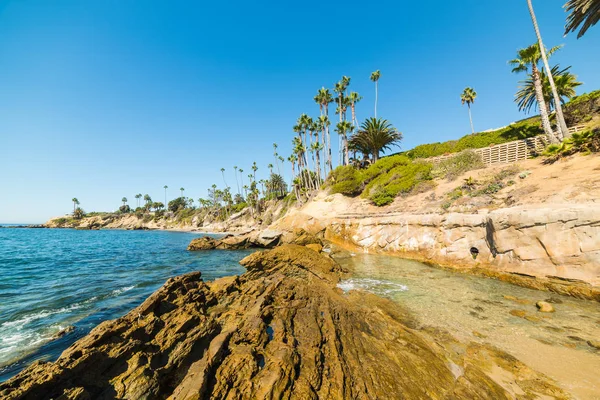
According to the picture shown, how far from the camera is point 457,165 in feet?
80.5

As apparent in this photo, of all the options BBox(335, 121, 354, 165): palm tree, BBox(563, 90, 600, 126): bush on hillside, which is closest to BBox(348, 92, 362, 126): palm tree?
BBox(335, 121, 354, 165): palm tree

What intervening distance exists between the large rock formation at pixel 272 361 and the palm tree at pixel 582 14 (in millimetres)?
27345

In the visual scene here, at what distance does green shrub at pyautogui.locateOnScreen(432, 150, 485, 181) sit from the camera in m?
23.4

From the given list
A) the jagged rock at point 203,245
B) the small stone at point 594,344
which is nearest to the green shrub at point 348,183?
the jagged rock at point 203,245

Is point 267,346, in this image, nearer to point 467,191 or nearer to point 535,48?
point 467,191

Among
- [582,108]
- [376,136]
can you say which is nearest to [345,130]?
[376,136]

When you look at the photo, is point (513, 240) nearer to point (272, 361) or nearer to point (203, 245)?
point (272, 361)

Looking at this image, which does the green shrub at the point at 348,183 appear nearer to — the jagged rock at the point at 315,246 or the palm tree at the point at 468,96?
the jagged rock at the point at 315,246

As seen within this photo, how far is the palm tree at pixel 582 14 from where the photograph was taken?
16.6 metres

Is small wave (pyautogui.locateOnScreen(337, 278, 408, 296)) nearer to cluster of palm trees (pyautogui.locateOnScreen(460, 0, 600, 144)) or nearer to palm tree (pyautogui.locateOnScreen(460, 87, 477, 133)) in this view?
cluster of palm trees (pyautogui.locateOnScreen(460, 0, 600, 144))

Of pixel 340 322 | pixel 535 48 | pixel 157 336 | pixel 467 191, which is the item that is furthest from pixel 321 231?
pixel 535 48

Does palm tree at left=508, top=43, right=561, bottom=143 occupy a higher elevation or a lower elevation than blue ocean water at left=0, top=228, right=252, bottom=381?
higher

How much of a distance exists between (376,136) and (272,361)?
131ft

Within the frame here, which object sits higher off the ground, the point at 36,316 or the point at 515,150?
the point at 515,150
